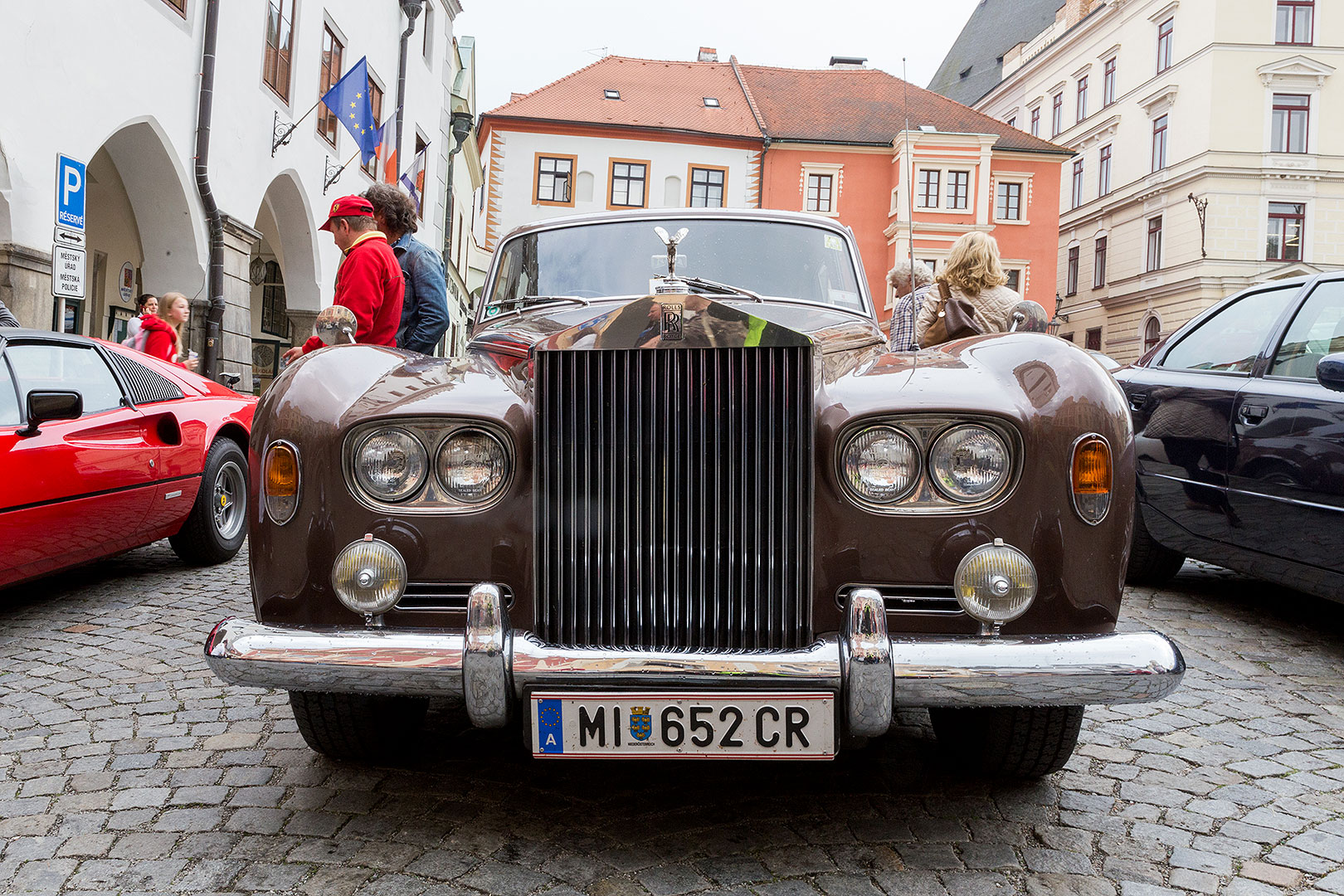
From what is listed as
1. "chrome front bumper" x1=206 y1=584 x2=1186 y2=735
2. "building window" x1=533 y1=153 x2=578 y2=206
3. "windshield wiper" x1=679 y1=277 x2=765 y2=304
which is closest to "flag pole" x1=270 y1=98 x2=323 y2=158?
"windshield wiper" x1=679 y1=277 x2=765 y2=304

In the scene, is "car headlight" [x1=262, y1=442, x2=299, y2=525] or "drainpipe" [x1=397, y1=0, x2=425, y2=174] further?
"drainpipe" [x1=397, y1=0, x2=425, y2=174]

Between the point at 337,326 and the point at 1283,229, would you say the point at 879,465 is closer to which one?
the point at 337,326

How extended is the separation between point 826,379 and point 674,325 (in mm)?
471

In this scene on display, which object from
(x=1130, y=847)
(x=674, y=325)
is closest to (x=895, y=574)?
(x=674, y=325)

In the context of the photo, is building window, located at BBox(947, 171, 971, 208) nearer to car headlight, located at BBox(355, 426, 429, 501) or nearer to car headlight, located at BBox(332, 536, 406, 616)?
car headlight, located at BBox(355, 426, 429, 501)

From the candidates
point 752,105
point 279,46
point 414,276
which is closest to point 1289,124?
point 752,105

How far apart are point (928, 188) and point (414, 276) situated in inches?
1348

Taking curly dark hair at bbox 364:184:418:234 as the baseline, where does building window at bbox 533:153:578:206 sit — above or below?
above

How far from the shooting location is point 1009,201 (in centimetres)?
3844

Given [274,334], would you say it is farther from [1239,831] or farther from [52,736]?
[1239,831]

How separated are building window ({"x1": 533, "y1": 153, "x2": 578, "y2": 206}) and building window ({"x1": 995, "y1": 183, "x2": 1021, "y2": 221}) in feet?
52.6

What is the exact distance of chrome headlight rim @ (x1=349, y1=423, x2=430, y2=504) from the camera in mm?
2451

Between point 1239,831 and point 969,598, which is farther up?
point 969,598

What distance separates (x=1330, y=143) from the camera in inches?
1246
